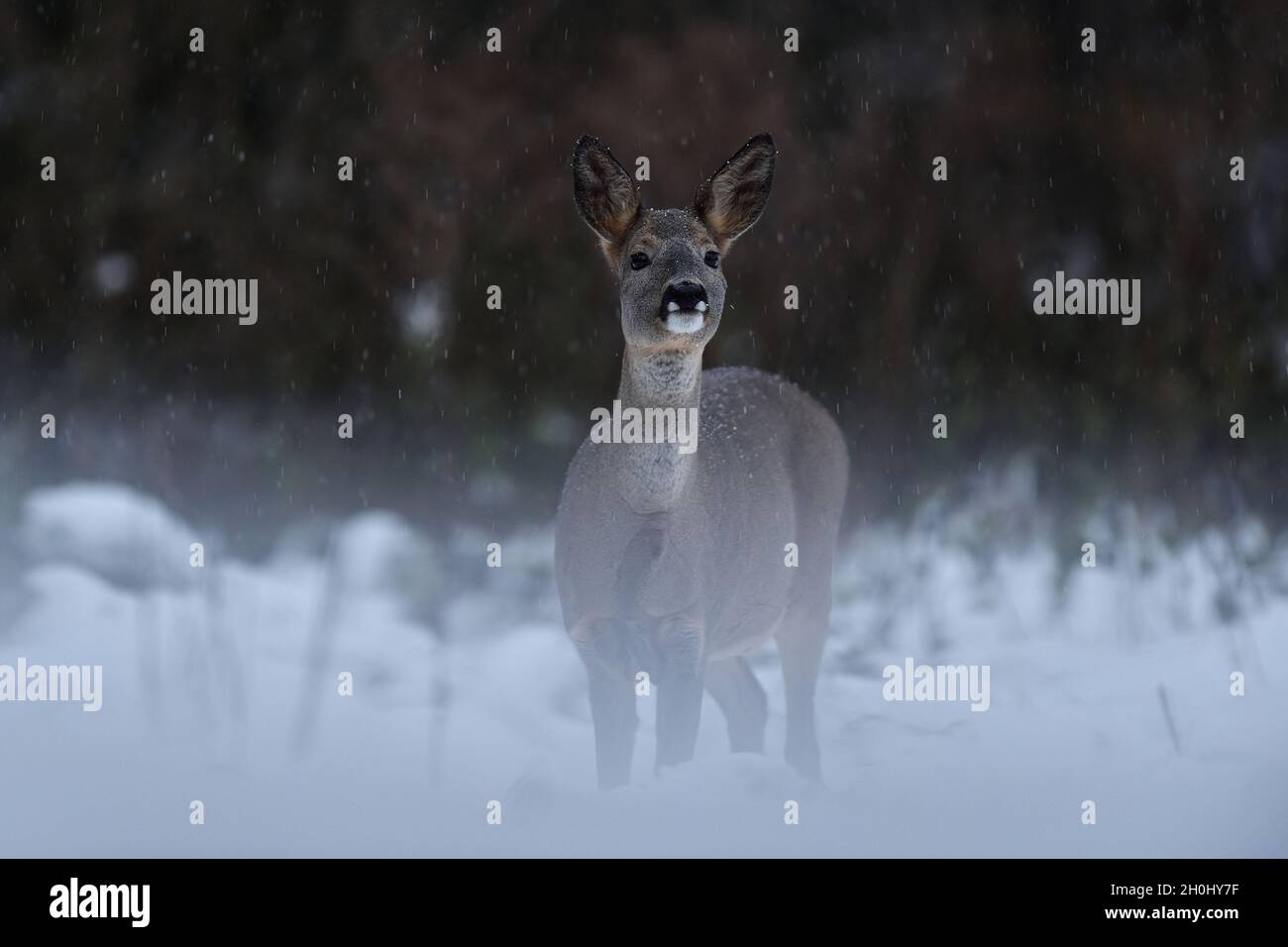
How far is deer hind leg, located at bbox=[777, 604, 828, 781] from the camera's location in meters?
6.96

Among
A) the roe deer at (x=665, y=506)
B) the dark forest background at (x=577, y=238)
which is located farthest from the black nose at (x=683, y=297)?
the dark forest background at (x=577, y=238)

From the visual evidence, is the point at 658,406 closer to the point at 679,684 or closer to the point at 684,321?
the point at 684,321

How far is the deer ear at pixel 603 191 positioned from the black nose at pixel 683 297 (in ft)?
2.05

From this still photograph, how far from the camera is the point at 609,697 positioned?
5.93 meters

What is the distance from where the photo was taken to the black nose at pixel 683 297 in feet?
17.5

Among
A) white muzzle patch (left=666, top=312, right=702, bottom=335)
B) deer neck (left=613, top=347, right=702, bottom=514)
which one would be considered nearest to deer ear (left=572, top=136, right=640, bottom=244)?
deer neck (left=613, top=347, right=702, bottom=514)

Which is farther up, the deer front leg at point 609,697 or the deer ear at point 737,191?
the deer ear at point 737,191

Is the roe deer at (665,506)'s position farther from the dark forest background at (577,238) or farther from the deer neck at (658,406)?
the dark forest background at (577,238)

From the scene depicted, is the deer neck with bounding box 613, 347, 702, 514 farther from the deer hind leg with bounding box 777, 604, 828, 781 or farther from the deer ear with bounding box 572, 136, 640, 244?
the deer hind leg with bounding box 777, 604, 828, 781

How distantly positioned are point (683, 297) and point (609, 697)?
1535mm

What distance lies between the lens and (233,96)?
8.26 meters

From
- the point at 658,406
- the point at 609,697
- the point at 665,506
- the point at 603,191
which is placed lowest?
the point at 609,697

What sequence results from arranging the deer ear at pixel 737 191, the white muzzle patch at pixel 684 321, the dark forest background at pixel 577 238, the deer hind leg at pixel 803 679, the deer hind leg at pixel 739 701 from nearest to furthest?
the white muzzle patch at pixel 684 321
the deer ear at pixel 737 191
the deer hind leg at pixel 803 679
the deer hind leg at pixel 739 701
the dark forest background at pixel 577 238

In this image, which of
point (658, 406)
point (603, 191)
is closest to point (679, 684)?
point (658, 406)
